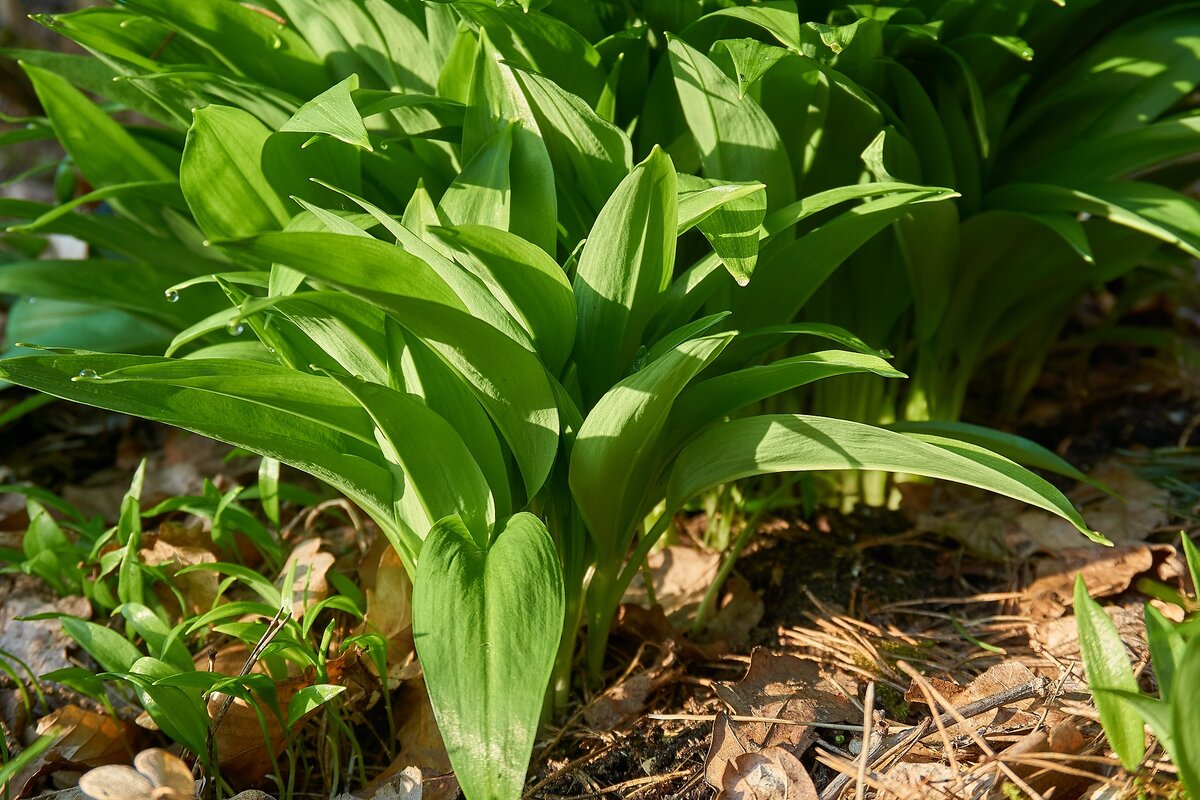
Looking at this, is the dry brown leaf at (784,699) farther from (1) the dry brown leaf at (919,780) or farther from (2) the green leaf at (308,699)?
(2) the green leaf at (308,699)

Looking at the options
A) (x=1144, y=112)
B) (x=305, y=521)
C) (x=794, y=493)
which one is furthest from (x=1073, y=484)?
(x=305, y=521)

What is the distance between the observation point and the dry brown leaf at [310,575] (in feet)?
4.40

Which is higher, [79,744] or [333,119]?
[333,119]

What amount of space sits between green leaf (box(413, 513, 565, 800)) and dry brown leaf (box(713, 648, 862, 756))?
1.10 feet

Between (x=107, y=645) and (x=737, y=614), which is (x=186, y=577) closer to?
(x=107, y=645)

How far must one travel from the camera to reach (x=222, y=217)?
1.30m

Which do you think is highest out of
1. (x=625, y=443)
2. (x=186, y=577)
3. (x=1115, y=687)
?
(x=625, y=443)

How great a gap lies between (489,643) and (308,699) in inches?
13.0

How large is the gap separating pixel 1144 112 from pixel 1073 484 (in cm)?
69

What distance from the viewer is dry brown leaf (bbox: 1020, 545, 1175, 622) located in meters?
1.38

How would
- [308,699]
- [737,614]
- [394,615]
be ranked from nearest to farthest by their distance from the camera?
1. [308,699]
2. [394,615]
3. [737,614]

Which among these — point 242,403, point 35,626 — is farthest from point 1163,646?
point 35,626

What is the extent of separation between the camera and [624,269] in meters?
1.05

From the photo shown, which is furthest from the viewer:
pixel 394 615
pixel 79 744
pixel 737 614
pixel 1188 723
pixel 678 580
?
pixel 678 580
